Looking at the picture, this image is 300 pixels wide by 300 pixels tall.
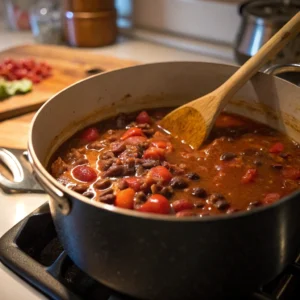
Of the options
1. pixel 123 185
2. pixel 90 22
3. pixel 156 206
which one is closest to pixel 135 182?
pixel 123 185

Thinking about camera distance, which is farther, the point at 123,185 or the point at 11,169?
the point at 11,169

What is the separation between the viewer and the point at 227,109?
166 centimetres

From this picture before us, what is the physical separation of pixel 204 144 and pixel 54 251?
0.59m

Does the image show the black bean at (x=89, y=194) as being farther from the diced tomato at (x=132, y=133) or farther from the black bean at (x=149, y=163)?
the diced tomato at (x=132, y=133)

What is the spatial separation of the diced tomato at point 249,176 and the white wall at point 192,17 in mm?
1136

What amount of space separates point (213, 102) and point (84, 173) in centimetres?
46

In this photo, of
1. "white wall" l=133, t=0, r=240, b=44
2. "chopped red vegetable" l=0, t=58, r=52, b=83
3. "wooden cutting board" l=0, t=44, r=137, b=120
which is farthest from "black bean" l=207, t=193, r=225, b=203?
"white wall" l=133, t=0, r=240, b=44

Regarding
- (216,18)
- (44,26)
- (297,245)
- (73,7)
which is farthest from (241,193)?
(44,26)

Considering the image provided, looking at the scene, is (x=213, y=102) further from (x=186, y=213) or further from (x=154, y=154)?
(x=186, y=213)

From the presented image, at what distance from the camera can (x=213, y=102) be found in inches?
56.3

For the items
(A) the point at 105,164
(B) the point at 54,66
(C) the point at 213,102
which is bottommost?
(B) the point at 54,66

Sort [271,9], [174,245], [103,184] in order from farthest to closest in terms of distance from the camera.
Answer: [271,9]
[103,184]
[174,245]

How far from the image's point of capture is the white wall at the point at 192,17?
223 cm

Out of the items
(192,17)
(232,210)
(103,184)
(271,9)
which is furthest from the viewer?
(192,17)
